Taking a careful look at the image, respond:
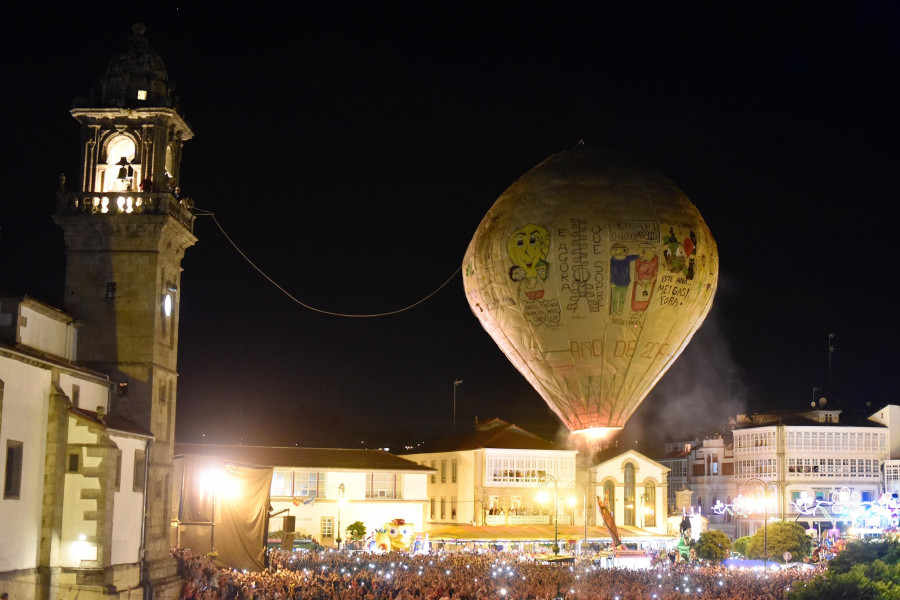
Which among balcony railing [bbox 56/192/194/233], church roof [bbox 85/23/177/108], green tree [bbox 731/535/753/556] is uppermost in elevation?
church roof [bbox 85/23/177/108]

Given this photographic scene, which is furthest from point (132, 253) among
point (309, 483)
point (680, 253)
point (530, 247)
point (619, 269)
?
point (309, 483)

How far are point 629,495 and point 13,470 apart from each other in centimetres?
5571

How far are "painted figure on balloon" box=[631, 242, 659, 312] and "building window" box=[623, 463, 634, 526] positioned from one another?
1856 inches

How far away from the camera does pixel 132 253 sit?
3997cm

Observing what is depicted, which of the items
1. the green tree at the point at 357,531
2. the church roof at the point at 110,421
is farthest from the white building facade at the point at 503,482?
the church roof at the point at 110,421

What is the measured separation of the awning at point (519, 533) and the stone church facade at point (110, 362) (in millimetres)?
26293

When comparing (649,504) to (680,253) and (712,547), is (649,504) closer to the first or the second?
(712,547)

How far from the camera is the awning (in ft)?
213

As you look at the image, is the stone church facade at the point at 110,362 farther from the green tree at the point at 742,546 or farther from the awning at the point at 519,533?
the green tree at the point at 742,546

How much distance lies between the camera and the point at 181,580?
1594 inches

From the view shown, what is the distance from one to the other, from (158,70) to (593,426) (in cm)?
2037

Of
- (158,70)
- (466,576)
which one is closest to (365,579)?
(466,576)

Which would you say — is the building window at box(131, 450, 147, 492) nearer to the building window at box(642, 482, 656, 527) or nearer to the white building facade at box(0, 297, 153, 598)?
the white building facade at box(0, 297, 153, 598)

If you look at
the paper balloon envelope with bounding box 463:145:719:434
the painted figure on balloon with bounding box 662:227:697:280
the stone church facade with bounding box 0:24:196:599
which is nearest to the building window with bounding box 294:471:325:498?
the stone church facade with bounding box 0:24:196:599
